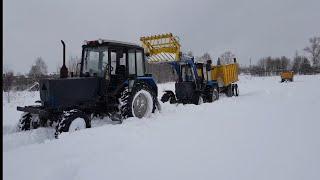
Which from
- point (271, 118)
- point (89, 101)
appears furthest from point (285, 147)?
point (89, 101)

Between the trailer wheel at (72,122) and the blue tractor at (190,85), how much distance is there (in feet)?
27.3

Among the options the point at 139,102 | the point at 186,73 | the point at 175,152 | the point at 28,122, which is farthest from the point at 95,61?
the point at 186,73

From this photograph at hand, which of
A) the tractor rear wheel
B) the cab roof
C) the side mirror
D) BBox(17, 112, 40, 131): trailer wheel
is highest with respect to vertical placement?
the cab roof

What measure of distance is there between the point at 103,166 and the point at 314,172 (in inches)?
119

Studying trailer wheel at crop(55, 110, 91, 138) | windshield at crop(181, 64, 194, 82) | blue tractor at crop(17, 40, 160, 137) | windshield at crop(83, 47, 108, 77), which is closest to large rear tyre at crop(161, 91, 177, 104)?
windshield at crop(181, 64, 194, 82)

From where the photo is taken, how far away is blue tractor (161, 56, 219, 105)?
659 inches

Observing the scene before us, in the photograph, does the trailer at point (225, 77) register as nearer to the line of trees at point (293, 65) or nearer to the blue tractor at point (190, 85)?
the blue tractor at point (190, 85)

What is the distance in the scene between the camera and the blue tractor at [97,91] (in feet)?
28.3

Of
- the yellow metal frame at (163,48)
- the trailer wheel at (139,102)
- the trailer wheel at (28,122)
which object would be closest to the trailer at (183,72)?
the yellow metal frame at (163,48)

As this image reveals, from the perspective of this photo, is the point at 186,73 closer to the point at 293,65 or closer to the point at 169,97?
the point at 169,97

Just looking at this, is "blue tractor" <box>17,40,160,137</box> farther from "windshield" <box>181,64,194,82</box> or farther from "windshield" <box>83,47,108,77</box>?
"windshield" <box>181,64,194,82</box>

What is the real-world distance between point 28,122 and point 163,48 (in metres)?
7.75

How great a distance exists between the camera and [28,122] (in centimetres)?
943

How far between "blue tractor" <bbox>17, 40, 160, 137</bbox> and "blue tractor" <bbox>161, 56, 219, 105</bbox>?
5.20 metres
